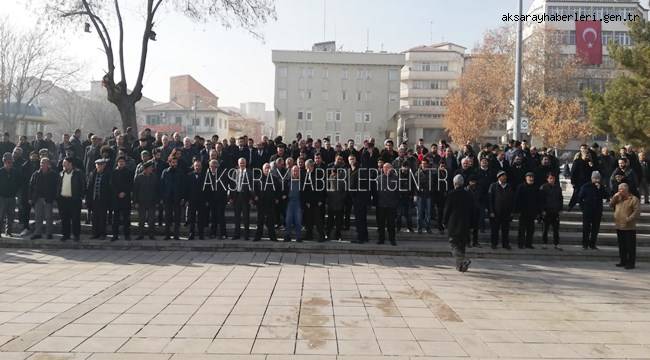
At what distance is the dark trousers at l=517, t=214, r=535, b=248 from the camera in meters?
12.0

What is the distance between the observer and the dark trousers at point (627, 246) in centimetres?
1069

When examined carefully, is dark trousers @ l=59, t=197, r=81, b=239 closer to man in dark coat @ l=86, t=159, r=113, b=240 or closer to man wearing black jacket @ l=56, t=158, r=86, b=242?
man wearing black jacket @ l=56, t=158, r=86, b=242

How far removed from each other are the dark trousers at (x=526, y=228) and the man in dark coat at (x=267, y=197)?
5.99m

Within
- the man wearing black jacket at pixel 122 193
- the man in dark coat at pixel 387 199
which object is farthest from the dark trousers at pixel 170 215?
the man in dark coat at pixel 387 199

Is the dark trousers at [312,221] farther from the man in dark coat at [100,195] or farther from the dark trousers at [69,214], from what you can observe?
the dark trousers at [69,214]

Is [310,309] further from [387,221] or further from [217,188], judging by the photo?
[217,188]

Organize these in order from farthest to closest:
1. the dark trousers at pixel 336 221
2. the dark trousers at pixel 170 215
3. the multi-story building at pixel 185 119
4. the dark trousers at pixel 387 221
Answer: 1. the multi-story building at pixel 185 119
2. the dark trousers at pixel 336 221
3. the dark trousers at pixel 170 215
4. the dark trousers at pixel 387 221

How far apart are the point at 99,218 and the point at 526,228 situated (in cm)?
1055

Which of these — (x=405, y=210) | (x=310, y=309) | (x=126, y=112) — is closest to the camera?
(x=310, y=309)

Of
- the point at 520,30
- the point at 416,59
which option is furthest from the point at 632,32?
the point at 416,59

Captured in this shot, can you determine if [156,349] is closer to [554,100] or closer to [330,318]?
[330,318]

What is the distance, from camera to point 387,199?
39.3ft

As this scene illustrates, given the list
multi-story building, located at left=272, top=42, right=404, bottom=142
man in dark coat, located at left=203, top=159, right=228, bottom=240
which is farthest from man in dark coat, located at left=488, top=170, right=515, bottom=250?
multi-story building, located at left=272, top=42, right=404, bottom=142

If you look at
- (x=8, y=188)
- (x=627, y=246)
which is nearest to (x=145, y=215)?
(x=8, y=188)
